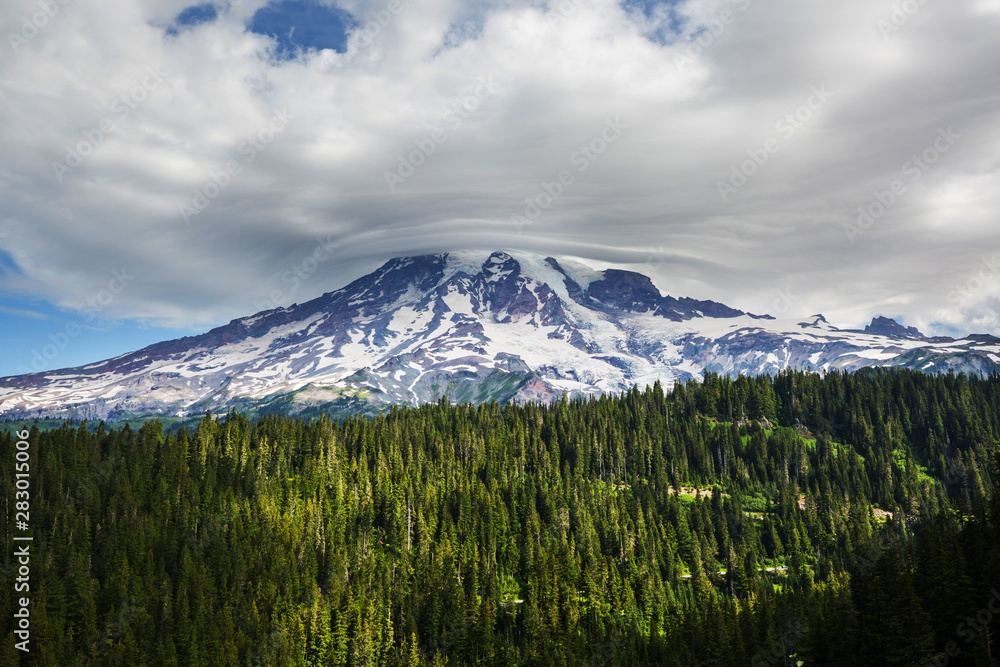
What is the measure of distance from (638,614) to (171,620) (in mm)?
104928

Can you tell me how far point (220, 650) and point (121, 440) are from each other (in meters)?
91.6

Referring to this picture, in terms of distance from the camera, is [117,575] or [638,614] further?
[638,614]

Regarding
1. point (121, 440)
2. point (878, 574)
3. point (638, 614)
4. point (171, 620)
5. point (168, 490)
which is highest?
point (121, 440)

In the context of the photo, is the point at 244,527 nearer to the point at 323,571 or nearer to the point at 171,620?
the point at 323,571

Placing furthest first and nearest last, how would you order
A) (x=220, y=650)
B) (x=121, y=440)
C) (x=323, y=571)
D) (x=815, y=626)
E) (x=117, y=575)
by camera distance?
(x=121, y=440), (x=323, y=571), (x=117, y=575), (x=220, y=650), (x=815, y=626)

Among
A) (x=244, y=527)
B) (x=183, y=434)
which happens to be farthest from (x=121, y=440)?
(x=244, y=527)

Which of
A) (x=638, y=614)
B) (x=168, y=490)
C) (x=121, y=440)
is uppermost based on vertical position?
(x=121, y=440)

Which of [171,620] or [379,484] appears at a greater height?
[379,484]

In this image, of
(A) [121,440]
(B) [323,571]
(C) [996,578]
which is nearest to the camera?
(C) [996,578]

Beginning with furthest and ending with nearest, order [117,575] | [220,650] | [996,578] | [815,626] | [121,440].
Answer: [121,440], [117,575], [220,650], [815,626], [996,578]

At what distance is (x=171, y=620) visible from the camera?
5344 inches

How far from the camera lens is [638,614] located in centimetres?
16725

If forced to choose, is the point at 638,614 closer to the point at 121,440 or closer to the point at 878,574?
the point at 878,574

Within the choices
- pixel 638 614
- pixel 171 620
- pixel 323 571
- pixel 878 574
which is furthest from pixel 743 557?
pixel 171 620
